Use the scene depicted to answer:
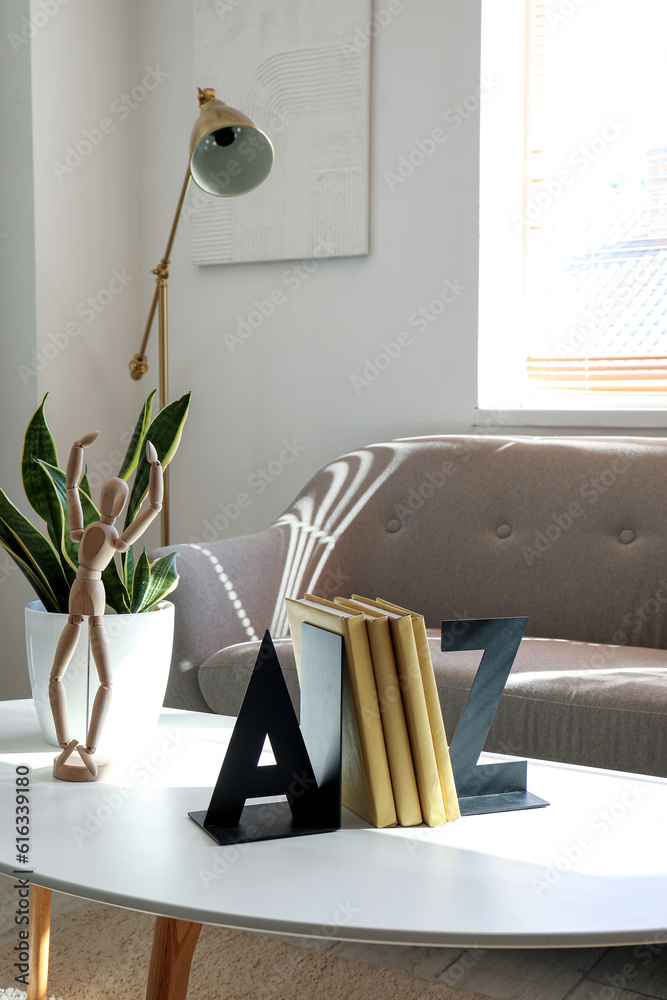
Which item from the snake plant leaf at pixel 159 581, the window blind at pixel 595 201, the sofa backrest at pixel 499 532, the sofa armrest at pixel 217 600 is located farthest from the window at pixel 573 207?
the snake plant leaf at pixel 159 581

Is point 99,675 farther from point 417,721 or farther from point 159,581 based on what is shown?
point 417,721

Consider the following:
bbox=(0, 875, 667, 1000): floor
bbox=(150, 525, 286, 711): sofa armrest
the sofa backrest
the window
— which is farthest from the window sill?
bbox=(0, 875, 667, 1000): floor

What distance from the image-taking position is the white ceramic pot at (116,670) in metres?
1.16

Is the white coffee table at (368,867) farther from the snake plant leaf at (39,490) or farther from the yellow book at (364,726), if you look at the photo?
the snake plant leaf at (39,490)

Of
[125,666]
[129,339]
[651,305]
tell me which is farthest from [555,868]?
[129,339]

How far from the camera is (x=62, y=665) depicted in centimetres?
112

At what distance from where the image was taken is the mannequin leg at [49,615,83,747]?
1110 mm

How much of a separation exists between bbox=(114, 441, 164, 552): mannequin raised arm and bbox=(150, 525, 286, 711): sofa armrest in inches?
34.4

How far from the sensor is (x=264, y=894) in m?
0.84

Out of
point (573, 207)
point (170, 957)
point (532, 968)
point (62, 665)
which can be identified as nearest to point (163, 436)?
point (62, 665)

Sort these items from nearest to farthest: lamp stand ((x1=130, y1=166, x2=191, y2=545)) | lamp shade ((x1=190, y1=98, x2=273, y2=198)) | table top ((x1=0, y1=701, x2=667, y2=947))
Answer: table top ((x1=0, y1=701, x2=667, y2=947)) < lamp shade ((x1=190, y1=98, x2=273, y2=198)) < lamp stand ((x1=130, y1=166, x2=191, y2=545))

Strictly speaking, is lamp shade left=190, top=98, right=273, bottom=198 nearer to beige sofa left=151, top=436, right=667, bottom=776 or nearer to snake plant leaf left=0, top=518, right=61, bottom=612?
beige sofa left=151, top=436, right=667, bottom=776

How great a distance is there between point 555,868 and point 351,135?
2.32 meters

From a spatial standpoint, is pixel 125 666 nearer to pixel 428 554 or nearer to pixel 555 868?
pixel 555 868
